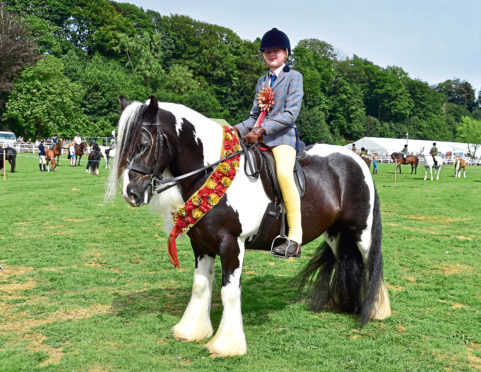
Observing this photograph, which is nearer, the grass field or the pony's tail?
the grass field

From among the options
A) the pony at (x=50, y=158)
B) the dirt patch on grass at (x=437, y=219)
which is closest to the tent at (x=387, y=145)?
the pony at (x=50, y=158)

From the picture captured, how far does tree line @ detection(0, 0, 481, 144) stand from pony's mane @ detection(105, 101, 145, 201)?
127 feet

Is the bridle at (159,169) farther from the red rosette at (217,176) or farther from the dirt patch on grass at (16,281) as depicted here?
the dirt patch on grass at (16,281)

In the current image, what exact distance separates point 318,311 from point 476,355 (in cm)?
180

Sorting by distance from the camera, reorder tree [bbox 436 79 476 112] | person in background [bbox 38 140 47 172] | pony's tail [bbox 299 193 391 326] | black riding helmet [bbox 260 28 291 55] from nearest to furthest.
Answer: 1. black riding helmet [bbox 260 28 291 55]
2. pony's tail [bbox 299 193 391 326]
3. person in background [bbox 38 140 47 172]
4. tree [bbox 436 79 476 112]

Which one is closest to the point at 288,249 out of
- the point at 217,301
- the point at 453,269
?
the point at 217,301

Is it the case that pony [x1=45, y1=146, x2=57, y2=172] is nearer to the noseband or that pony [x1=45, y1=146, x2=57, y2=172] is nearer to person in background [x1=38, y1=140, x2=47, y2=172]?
person in background [x1=38, y1=140, x2=47, y2=172]

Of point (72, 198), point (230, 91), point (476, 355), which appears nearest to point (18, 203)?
point (72, 198)

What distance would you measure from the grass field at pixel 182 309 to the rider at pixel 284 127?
1.15 meters

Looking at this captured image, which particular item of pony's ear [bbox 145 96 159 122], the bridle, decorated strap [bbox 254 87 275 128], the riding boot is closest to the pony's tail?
the riding boot

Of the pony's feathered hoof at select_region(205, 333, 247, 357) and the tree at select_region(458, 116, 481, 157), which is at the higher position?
the tree at select_region(458, 116, 481, 157)

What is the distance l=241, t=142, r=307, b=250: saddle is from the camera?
13.6 feet

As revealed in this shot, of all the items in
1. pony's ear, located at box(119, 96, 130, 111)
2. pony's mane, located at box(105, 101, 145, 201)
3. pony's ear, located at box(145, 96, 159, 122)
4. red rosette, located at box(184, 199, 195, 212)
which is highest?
pony's ear, located at box(119, 96, 130, 111)

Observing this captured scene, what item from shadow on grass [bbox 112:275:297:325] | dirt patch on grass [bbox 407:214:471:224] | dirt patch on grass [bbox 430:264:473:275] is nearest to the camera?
shadow on grass [bbox 112:275:297:325]
